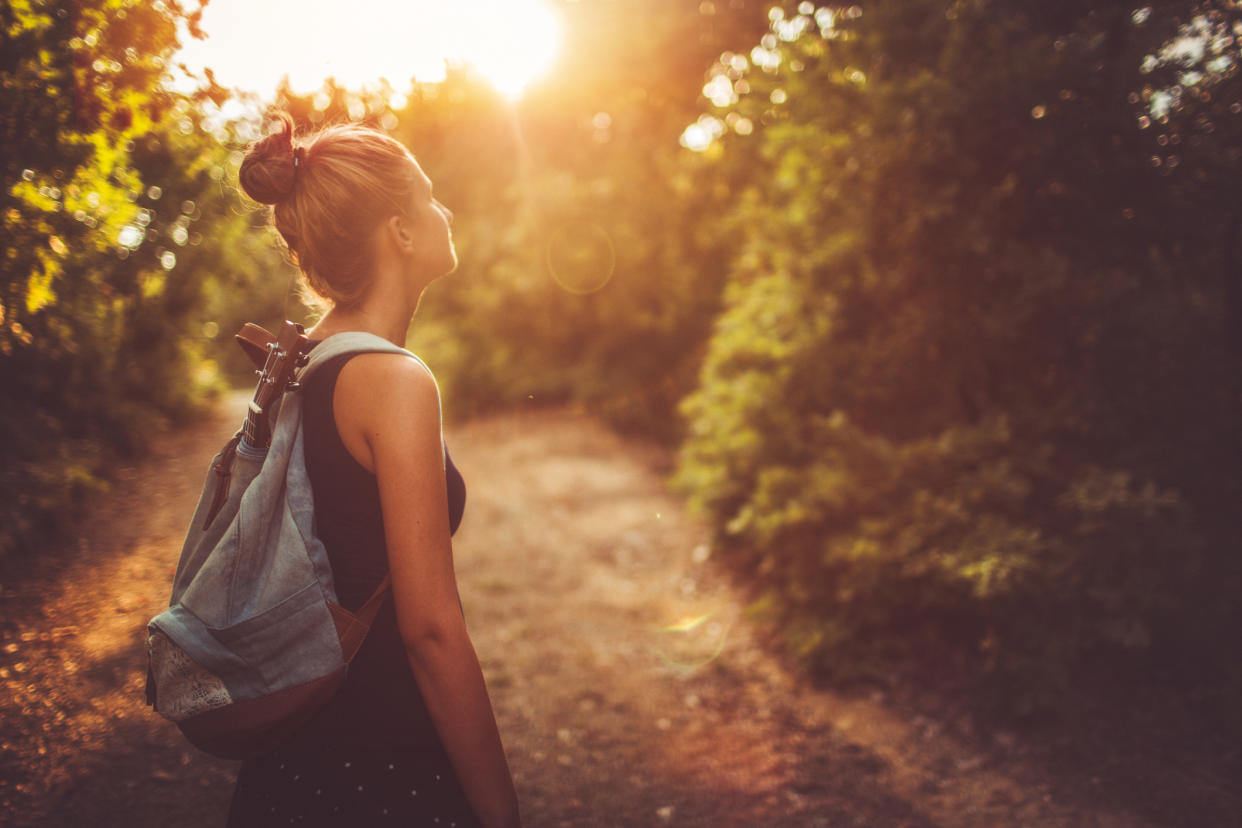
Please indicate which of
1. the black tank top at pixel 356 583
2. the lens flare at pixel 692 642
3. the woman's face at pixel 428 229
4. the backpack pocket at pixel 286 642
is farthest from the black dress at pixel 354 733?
the lens flare at pixel 692 642

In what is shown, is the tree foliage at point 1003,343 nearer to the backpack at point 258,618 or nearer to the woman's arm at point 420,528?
the woman's arm at point 420,528

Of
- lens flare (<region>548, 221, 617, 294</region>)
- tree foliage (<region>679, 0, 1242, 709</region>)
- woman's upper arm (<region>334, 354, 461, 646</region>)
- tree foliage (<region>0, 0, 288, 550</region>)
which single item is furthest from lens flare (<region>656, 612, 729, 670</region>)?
lens flare (<region>548, 221, 617, 294</region>)

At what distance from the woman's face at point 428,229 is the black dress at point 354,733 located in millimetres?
399

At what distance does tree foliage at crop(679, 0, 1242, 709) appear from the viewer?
3811 millimetres

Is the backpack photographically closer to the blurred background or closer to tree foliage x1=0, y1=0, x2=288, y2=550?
the blurred background

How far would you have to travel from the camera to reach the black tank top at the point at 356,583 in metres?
1.57

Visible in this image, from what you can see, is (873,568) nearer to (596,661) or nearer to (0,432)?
(596,661)

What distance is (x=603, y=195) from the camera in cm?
1302

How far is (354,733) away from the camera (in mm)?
1635

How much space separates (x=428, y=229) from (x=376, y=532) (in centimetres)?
74

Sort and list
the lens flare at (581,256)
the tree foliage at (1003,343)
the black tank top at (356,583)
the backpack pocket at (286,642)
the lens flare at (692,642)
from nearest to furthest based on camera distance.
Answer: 1. the backpack pocket at (286,642)
2. the black tank top at (356,583)
3. the tree foliage at (1003,343)
4. the lens flare at (692,642)
5. the lens flare at (581,256)

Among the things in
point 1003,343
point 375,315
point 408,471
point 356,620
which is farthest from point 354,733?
point 1003,343

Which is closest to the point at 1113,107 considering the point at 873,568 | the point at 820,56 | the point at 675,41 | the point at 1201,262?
the point at 1201,262

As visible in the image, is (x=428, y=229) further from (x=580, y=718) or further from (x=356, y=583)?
(x=580, y=718)
